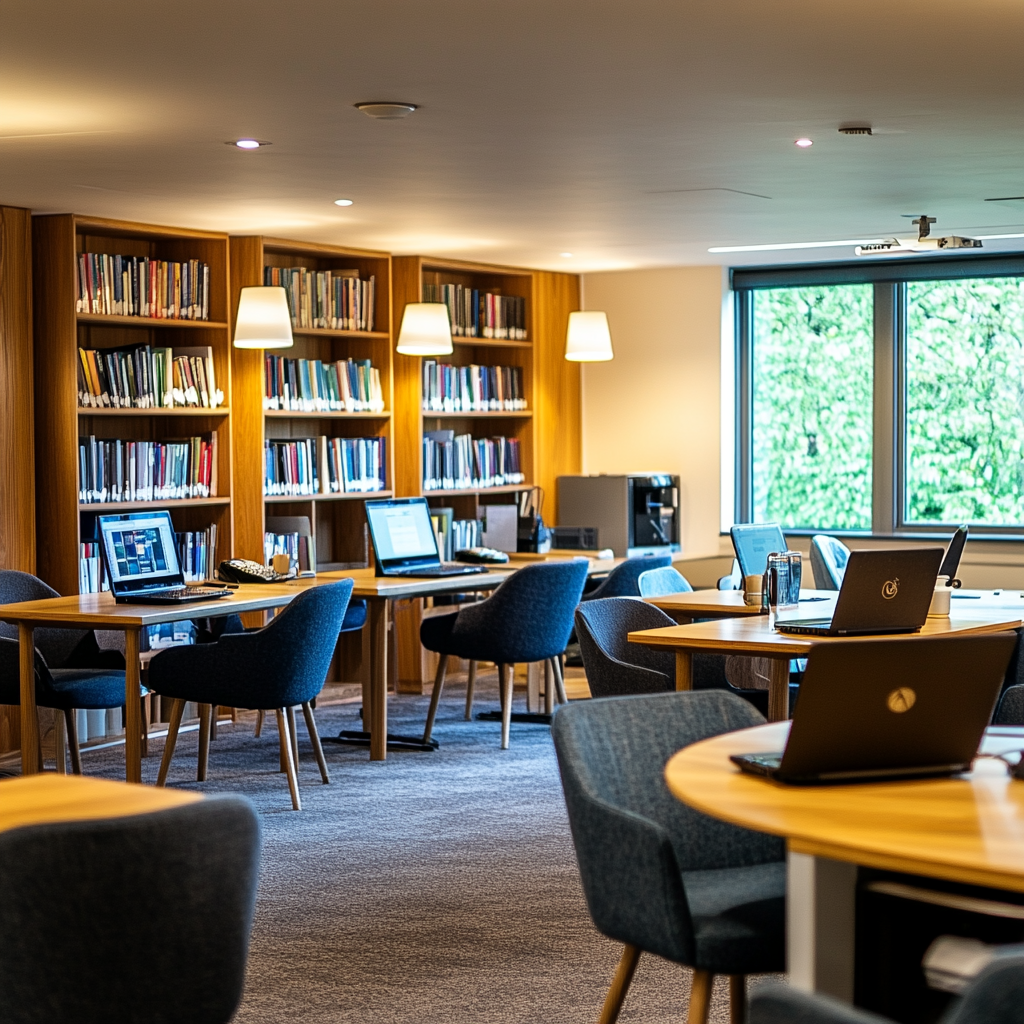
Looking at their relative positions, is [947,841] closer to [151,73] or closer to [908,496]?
[151,73]

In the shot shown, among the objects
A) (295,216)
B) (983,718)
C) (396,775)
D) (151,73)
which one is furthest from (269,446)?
(983,718)

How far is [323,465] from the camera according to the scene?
28.6 ft

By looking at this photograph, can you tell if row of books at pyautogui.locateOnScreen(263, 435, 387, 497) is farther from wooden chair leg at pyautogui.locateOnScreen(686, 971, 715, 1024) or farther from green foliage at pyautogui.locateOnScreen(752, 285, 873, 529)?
wooden chair leg at pyautogui.locateOnScreen(686, 971, 715, 1024)

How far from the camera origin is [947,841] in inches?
85.4

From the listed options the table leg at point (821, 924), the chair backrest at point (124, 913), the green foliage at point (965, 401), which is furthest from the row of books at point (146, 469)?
the table leg at point (821, 924)

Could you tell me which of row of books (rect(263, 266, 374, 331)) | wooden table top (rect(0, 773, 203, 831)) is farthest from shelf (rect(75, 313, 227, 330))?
wooden table top (rect(0, 773, 203, 831))

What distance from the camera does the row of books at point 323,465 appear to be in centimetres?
842

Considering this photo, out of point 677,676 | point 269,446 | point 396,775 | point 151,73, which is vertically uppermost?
point 151,73

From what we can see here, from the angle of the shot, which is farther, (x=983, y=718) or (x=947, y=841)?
(x=983, y=718)

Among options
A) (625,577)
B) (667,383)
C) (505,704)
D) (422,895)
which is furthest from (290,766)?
(667,383)

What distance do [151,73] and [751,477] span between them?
6.58m

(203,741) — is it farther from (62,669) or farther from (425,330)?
(425,330)

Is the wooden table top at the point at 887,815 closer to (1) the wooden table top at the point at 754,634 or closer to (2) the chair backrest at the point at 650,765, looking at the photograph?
(2) the chair backrest at the point at 650,765

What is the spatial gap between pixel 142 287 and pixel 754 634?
13.7ft
